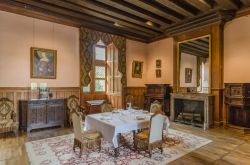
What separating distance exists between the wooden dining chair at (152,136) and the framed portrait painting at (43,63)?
418cm

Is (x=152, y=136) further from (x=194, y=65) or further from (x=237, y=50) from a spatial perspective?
(x=237, y=50)

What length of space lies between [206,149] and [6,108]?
5659 mm

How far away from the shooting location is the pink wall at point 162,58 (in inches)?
316

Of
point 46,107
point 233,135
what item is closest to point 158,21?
point 233,135

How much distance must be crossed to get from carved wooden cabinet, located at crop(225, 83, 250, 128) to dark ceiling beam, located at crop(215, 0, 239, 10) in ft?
8.17

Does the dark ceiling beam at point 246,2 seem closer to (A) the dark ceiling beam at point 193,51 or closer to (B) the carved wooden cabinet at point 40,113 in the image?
(A) the dark ceiling beam at point 193,51

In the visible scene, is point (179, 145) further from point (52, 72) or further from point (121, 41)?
point (121, 41)

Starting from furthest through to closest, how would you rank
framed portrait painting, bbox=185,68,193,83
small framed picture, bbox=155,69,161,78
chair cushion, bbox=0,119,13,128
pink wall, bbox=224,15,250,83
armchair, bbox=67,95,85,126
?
1. small framed picture, bbox=155,69,161,78
2. framed portrait painting, bbox=185,68,193,83
3. armchair, bbox=67,95,85,126
4. pink wall, bbox=224,15,250,83
5. chair cushion, bbox=0,119,13,128

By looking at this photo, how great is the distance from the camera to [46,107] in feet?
18.6

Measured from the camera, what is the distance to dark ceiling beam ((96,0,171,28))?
5266 millimetres

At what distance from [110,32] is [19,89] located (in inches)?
168

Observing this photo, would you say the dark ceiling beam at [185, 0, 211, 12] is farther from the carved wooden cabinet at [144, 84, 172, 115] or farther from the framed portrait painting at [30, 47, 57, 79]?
the framed portrait painting at [30, 47, 57, 79]

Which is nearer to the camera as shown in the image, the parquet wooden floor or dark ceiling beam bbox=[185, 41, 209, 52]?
the parquet wooden floor

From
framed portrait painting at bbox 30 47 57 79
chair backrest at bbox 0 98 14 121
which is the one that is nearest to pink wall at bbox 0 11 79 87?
framed portrait painting at bbox 30 47 57 79
